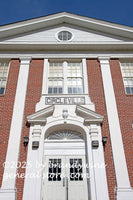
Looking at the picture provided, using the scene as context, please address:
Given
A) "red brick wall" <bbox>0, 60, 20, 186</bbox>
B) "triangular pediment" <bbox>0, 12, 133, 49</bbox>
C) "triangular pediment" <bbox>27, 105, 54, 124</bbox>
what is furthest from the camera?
"triangular pediment" <bbox>0, 12, 133, 49</bbox>

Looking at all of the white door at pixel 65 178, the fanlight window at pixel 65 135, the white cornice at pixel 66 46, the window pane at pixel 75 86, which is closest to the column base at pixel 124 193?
the white door at pixel 65 178

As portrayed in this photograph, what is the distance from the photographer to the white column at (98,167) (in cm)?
637

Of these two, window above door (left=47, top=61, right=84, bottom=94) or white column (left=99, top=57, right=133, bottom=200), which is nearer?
white column (left=99, top=57, right=133, bottom=200)

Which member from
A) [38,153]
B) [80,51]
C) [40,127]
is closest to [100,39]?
[80,51]

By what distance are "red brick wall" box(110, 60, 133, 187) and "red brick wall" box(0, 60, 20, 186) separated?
501 cm

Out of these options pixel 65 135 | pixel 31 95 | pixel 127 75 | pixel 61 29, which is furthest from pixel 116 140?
pixel 61 29

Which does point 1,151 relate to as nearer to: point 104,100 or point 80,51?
point 104,100

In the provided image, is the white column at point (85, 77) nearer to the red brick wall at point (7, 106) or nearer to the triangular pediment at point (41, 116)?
the triangular pediment at point (41, 116)

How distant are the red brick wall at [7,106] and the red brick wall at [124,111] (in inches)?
197

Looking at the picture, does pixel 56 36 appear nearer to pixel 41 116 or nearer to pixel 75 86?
pixel 75 86

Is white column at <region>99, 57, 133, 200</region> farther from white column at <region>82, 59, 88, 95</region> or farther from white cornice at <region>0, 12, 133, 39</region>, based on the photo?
white cornice at <region>0, 12, 133, 39</region>

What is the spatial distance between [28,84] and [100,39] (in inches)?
209

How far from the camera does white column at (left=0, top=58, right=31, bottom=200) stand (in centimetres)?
641

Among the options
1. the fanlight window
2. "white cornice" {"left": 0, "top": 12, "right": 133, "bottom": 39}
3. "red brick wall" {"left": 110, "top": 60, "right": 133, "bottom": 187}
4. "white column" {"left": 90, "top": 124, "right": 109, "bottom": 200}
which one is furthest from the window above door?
"white cornice" {"left": 0, "top": 12, "right": 133, "bottom": 39}
